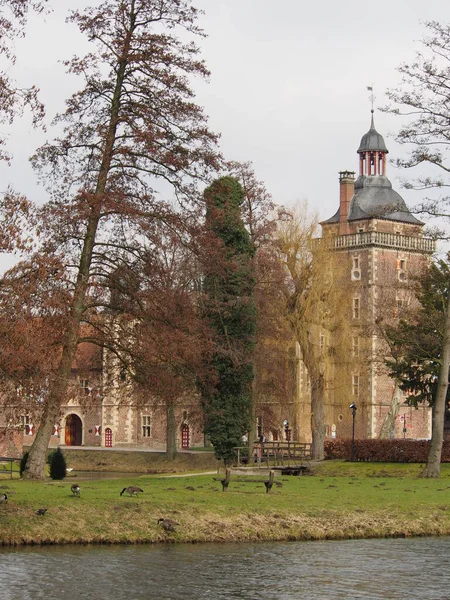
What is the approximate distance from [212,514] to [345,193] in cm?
6040

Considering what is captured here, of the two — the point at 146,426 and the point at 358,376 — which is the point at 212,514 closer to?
the point at 358,376

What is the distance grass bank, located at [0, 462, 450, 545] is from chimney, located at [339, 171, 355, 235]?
53.1m

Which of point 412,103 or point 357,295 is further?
point 357,295

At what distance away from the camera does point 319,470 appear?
158 feet

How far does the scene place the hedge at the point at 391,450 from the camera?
50344 millimetres

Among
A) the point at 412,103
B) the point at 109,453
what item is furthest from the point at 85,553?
the point at 109,453

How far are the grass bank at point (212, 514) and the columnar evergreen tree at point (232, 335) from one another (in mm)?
12669

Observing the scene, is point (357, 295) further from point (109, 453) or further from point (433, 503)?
point (433, 503)

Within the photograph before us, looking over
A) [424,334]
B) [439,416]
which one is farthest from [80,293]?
[424,334]

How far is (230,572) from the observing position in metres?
22.0

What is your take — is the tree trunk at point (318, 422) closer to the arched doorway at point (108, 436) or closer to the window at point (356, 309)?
the window at point (356, 309)

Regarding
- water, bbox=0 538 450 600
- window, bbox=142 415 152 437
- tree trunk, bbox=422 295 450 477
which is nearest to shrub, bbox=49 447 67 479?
tree trunk, bbox=422 295 450 477

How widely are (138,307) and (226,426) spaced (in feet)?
45.7

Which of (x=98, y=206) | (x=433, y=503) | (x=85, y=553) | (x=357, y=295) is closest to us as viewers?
(x=85, y=553)
